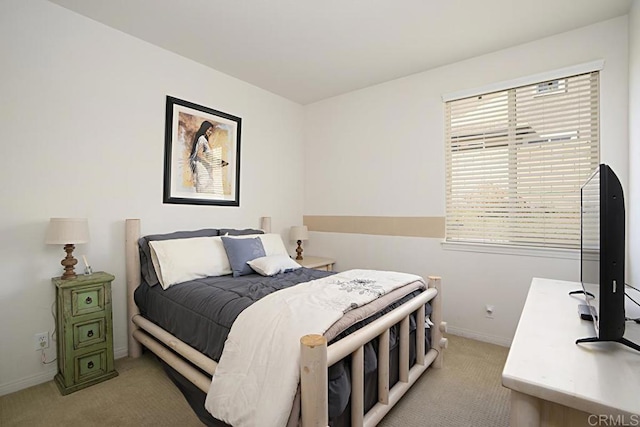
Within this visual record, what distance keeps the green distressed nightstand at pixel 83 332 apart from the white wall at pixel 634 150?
357 centimetres

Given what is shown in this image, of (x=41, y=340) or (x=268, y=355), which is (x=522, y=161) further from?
(x=41, y=340)

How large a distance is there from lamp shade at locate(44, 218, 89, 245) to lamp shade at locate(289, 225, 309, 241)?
2.21 meters

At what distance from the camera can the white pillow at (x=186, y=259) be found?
2.34 meters

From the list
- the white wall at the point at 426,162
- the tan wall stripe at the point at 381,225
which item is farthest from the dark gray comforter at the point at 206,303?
the white wall at the point at 426,162

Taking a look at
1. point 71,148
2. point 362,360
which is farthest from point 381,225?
point 71,148

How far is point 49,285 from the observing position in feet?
7.25

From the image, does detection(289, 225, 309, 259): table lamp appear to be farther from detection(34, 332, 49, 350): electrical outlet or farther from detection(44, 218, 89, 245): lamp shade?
detection(34, 332, 49, 350): electrical outlet

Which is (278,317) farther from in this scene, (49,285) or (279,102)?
(279,102)

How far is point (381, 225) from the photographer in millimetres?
3521

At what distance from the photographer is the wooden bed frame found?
1147 mm

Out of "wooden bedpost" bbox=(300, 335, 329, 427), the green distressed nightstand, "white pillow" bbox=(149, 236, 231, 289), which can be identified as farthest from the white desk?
the green distressed nightstand

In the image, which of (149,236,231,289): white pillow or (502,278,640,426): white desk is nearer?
(502,278,640,426): white desk

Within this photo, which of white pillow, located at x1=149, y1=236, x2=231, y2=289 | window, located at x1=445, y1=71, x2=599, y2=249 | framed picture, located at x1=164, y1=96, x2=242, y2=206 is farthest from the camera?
framed picture, located at x1=164, y1=96, x2=242, y2=206

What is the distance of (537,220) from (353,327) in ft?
6.93
